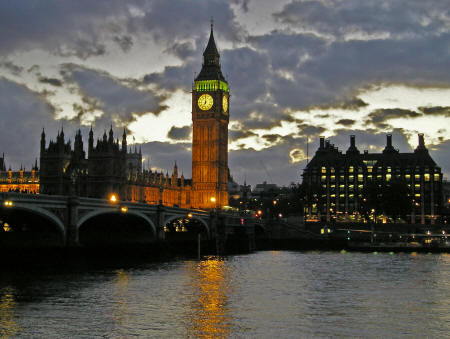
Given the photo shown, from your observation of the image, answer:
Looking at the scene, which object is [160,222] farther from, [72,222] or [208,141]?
[208,141]

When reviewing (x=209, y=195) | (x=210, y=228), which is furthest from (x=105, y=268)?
(x=209, y=195)

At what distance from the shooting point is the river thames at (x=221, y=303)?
115 feet

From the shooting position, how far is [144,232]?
8981 cm

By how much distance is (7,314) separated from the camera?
126 feet

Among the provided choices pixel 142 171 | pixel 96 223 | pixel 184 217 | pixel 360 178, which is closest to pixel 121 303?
pixel 96 223

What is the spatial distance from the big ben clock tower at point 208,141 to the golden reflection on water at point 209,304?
338 ft

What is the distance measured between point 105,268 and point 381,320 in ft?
120

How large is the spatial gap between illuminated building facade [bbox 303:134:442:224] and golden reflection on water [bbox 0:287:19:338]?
134679 millimetres

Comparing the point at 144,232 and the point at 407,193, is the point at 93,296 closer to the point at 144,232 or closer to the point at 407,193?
the point at 144,232

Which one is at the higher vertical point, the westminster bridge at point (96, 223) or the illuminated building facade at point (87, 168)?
the illuminated building facade at point (87, 168)

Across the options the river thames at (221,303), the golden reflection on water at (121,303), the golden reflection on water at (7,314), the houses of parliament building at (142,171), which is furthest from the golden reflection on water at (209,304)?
the houses of parliament building at (142,171)

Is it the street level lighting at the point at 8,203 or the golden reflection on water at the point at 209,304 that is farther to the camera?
the street level lighting at the point at 8,203

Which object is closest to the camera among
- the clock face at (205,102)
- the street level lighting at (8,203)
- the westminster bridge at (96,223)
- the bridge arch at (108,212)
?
the street level lighting at (8,203)

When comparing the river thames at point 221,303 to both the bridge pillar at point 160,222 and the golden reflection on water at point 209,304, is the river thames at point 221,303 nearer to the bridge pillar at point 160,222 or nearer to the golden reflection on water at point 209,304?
the golden reflection on water at point 209,304
